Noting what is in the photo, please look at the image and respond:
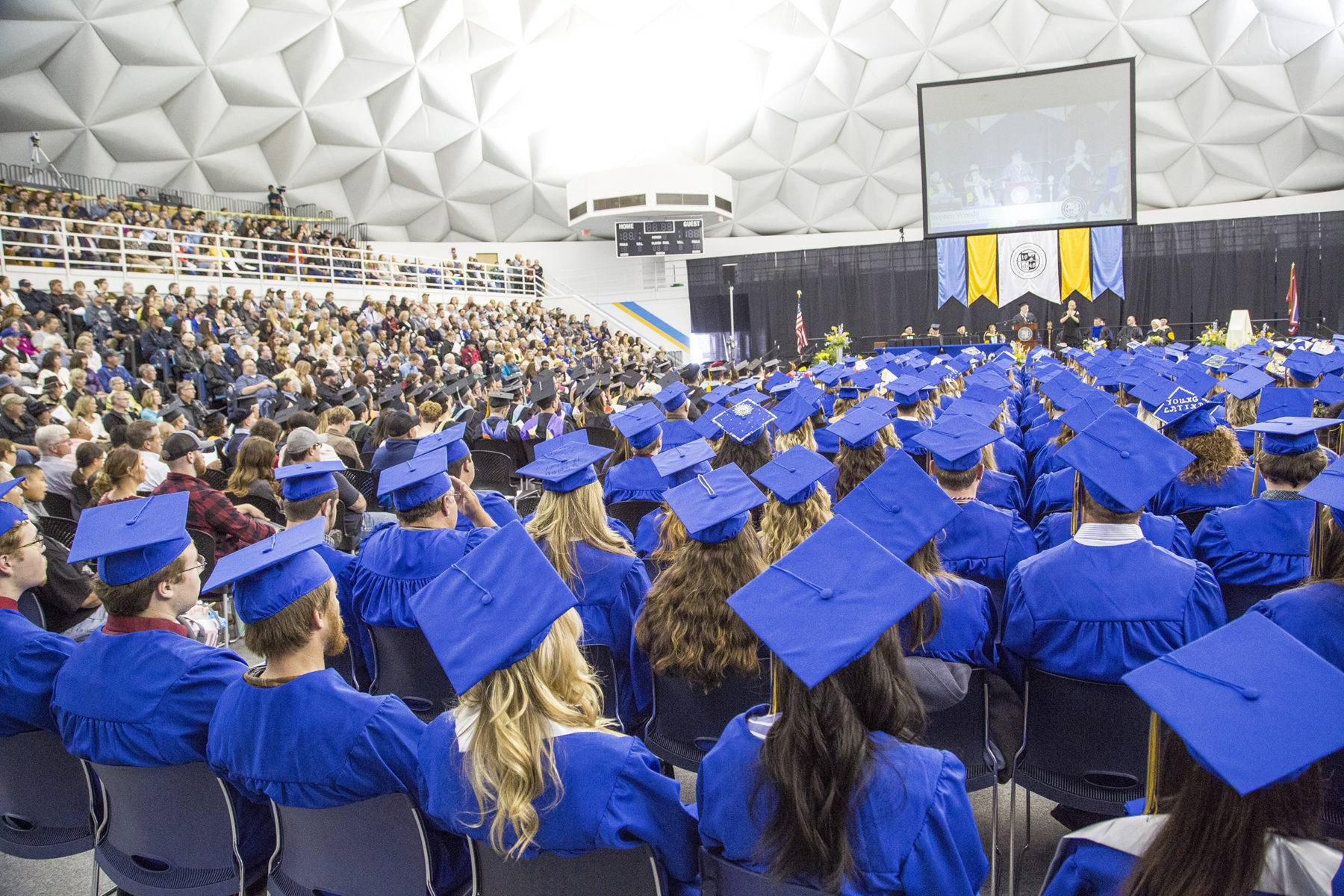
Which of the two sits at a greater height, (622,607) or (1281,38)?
(1281,38)

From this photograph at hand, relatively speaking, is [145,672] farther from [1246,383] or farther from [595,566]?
[1246,383]

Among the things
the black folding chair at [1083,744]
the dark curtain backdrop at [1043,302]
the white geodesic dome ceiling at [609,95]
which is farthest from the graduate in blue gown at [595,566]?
the dark curtain backdrop at [1043,302]

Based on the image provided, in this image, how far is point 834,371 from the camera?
32.2 feet

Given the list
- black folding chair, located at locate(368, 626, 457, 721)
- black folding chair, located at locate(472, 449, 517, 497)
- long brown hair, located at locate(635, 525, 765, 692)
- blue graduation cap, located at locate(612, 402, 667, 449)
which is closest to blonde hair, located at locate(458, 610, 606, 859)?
long brown hair, located at locate(635, 525, 765, 692)

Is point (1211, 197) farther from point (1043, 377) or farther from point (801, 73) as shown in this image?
point (1043, 377)

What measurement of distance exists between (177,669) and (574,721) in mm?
1180

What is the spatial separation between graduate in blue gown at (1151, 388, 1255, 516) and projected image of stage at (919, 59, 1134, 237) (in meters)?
16.1

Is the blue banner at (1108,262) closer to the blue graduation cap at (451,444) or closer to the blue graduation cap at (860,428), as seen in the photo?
the blue graduation cap at (860,428)

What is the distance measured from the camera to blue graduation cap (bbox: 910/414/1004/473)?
3.83m

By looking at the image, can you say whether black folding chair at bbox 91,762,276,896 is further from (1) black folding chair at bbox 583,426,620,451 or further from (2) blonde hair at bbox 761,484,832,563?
(1) black folding chair at bbox 583,426,620,451

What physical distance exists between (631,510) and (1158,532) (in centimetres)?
272

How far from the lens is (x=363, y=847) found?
2.05 metres

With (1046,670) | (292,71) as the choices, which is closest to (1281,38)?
(292,71)

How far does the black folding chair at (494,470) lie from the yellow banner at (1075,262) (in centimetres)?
2253
